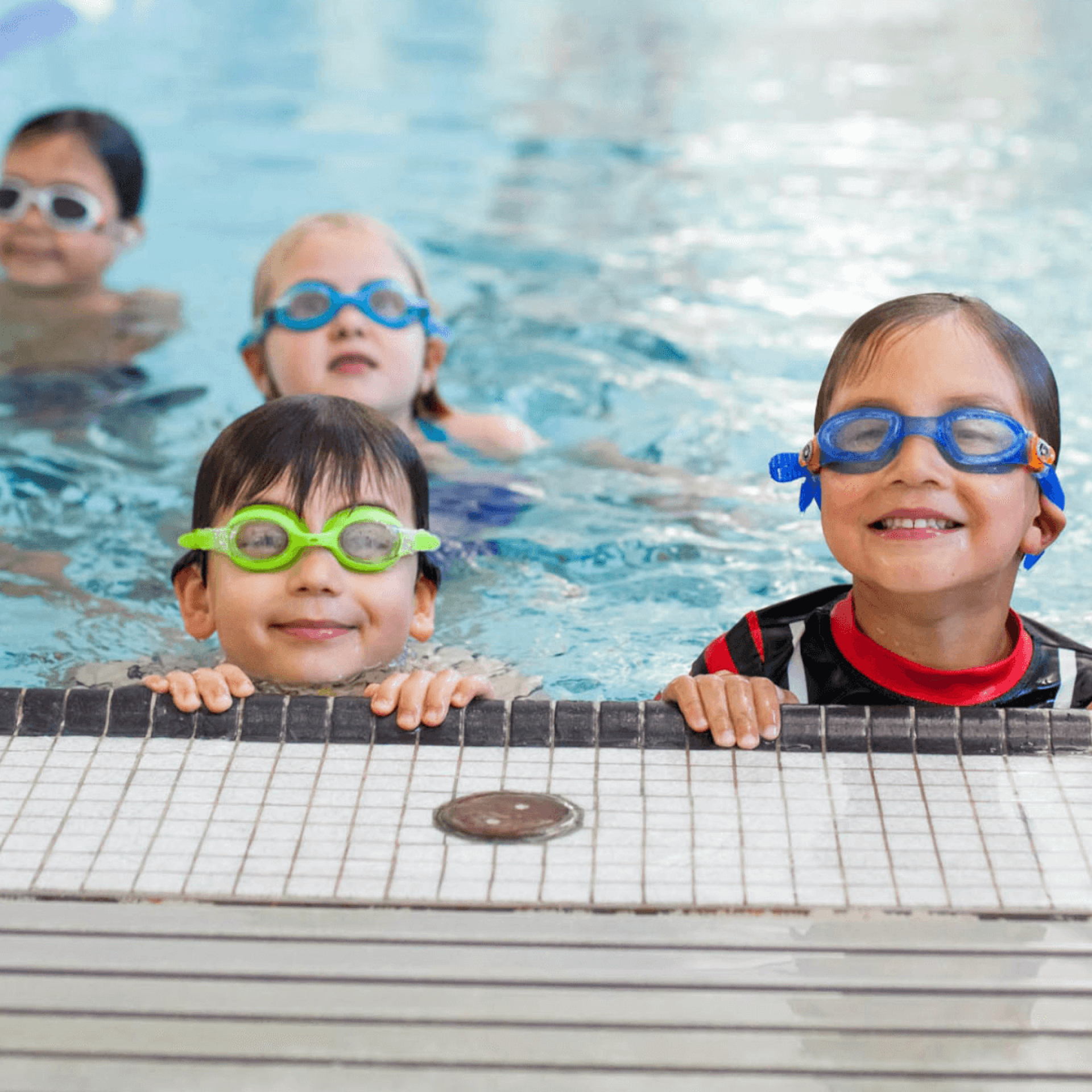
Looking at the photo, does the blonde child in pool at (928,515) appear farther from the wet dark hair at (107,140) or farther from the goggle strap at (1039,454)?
the wet dark hair at (107,140)

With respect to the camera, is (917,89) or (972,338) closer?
(972,338)

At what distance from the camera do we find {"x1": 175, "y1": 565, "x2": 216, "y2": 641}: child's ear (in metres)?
2.59

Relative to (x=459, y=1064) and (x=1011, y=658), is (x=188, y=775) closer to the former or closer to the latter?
(x=459, y=1064)

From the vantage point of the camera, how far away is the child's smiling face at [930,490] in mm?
2146

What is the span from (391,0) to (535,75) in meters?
4.29

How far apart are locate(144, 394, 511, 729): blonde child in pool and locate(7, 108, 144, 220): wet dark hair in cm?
319

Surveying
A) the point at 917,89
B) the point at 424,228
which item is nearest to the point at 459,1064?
the point at 424,228

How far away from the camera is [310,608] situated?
2.40 metres

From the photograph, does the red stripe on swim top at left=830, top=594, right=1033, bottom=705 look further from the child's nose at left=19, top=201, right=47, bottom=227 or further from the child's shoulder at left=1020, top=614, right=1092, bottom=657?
the child's nose at left=19, top=201, right=47, bottom=227

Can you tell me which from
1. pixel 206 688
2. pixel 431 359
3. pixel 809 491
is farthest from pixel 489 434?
pixel 206 688

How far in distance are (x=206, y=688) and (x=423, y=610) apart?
0.73 metres

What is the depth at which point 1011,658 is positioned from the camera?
2354mm

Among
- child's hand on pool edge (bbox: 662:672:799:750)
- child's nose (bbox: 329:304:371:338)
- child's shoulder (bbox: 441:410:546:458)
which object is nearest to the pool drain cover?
child's hand on pool edge (bbox: 662:672:799:750)

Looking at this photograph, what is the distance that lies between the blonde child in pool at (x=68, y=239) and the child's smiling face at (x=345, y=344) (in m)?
→ 1.51
